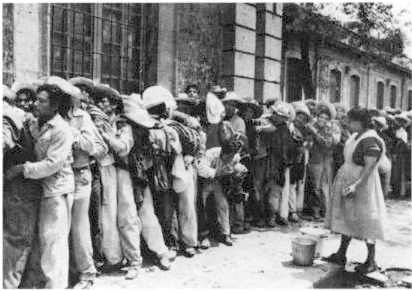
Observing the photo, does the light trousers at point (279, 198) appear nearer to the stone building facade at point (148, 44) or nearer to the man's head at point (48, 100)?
the stone building facade at point (148, 44)

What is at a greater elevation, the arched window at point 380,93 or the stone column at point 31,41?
the arched window at point 380,93

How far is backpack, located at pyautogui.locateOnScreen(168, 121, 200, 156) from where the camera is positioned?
212 inches

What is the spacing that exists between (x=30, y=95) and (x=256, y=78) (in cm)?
621

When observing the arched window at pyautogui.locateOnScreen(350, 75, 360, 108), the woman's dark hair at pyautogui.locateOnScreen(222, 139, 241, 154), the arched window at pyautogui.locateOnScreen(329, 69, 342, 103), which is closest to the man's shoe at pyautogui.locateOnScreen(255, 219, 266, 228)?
the woman's dark hair at pyautogui.locateOnScreen(222, 139, 241, 154)

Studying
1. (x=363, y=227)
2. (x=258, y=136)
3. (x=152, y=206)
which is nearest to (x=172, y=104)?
(x=152, y=206)

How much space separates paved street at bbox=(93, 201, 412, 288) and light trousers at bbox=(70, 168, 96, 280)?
0.27m

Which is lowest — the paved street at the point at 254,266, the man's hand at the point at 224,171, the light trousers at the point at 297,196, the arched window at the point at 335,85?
the paved street at the point at 254,266

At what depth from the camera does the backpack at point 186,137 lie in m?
5.38

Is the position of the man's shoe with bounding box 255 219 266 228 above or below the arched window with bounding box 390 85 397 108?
below

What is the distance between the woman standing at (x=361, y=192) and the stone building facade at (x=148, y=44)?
4040 mm

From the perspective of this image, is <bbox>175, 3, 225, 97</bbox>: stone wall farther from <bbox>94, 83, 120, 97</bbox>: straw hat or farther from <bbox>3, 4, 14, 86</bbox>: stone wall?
<bbox>94, 83, 120, 97</bbox>: straw hat

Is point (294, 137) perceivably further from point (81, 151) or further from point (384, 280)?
point (81, 151)

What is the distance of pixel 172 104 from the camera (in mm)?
5637

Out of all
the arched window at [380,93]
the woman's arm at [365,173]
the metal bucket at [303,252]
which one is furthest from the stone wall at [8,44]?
the arched window at [380,93]
